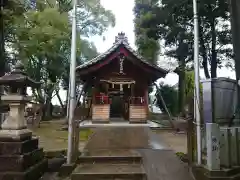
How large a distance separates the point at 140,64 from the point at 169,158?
8.72 m

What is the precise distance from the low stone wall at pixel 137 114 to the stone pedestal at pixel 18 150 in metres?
8.50

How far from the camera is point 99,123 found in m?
13.5

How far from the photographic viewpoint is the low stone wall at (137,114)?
13.9 m

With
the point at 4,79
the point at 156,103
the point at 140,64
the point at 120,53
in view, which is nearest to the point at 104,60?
the point at 120,53

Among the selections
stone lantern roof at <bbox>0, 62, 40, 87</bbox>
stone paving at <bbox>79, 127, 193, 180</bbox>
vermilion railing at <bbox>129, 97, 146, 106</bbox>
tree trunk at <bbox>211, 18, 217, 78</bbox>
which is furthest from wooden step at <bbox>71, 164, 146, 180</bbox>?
tree trunk at <bbox>211, 18, 217, 78</bbox>

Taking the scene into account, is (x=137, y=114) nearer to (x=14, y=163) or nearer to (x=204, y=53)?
(x=204, y=53)

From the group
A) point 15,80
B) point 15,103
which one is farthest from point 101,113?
point 15,80

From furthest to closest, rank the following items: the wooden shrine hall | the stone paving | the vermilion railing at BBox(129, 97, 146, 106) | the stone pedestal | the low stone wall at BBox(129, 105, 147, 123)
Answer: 1. the vermilion railing at BBox(129, 97, 146, 106)
2. the low stone wall at BBox(129, 105, 147, 123)
3. the wooden shrine hall
4. the stone paving
5. the stone pedestal

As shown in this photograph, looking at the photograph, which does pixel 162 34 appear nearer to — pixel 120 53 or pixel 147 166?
pixel 120 53

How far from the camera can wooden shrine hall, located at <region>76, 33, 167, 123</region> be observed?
13.7 meters

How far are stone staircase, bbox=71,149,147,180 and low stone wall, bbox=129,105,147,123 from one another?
24.5 feet

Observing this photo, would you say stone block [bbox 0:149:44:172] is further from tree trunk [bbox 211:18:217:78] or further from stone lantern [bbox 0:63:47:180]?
tree trunk [bbox 211:18:217:78]

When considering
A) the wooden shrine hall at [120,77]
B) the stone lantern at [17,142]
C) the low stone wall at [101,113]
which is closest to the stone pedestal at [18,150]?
the stone lantern at [17,142]

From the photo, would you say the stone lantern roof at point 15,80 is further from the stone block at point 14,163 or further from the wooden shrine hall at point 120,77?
the wooden shrine hall at point 120,77
